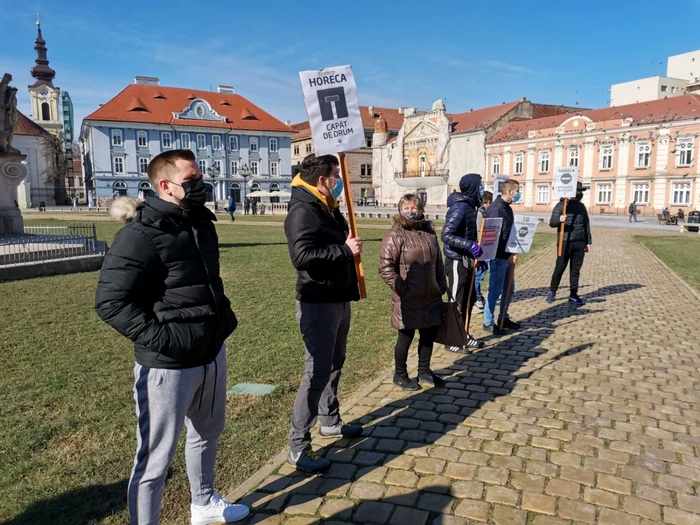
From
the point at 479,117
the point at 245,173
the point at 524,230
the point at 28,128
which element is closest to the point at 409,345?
the point at 524,230

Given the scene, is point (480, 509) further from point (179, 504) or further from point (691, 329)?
point (691, 329)

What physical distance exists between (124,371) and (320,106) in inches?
144

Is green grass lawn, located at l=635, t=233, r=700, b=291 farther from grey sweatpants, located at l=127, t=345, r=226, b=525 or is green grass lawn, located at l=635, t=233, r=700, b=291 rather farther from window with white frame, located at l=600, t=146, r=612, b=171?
window with white frame, located at l=600, t=146, r=612, b=171

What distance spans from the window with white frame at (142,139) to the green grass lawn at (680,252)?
57.3 m

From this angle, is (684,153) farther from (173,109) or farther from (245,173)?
(173,109)

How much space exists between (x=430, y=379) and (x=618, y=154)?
158 feet

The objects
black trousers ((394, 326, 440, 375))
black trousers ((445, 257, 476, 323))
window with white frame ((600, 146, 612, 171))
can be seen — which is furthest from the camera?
window with white frame ((600, 146, 612, 171))

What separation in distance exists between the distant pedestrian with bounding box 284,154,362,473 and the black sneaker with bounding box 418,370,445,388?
1.83 meters

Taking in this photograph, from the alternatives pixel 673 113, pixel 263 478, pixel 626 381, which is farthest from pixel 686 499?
pixel 673 113

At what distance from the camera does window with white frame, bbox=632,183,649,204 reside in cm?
4553

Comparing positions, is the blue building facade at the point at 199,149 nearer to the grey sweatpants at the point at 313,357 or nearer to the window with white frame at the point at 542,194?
the window with white frame at the point at 542,194

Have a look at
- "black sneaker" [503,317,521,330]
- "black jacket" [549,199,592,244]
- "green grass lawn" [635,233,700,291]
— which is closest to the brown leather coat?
"black sneaker" [503,317,521,330]

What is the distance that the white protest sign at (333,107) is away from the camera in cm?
423

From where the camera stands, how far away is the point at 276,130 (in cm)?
7200
